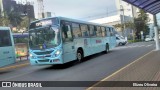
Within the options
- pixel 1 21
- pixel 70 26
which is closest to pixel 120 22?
pixel 1 21

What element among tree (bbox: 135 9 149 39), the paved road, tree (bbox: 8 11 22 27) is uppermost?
tree (bbox: 8 11 22 27)

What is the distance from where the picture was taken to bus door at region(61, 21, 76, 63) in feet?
56.4

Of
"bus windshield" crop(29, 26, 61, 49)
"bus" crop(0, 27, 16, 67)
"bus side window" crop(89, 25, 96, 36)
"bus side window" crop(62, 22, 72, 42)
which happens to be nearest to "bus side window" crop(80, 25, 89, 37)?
"bus side window" crop(89, 25, 96, 36)

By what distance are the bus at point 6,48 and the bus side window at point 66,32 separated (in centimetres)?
393

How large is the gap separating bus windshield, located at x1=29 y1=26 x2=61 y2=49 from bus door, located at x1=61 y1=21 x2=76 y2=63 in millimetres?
542

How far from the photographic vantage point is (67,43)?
→ 17578mm

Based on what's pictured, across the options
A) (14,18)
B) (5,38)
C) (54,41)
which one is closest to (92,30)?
(54,41)

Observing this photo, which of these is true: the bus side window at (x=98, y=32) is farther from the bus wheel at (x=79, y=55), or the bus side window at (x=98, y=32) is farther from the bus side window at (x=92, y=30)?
the bus wheel at (x=79, y=55)

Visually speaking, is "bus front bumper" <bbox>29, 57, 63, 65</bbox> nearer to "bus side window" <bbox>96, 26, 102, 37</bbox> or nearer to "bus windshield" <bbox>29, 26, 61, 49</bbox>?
"bus windshield" <bbox>29, 26, 61, 49</bbox>

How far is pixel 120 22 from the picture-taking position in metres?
87.0

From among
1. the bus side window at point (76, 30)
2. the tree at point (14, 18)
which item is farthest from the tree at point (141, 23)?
the bus side window at point (76, 30)

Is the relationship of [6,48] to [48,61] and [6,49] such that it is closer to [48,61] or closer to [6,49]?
[6,49]

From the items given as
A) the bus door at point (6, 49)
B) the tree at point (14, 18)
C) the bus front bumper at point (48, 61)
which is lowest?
the bus front bumper at point (48, 61)

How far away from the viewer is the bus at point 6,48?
18.1 m
